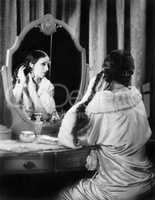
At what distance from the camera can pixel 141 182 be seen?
1906mm

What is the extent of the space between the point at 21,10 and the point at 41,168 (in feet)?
2.86

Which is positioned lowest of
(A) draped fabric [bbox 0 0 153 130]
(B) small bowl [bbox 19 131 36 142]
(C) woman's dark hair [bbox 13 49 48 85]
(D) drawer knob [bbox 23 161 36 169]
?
(D) drawer knob [bbox 23 161 36 169]

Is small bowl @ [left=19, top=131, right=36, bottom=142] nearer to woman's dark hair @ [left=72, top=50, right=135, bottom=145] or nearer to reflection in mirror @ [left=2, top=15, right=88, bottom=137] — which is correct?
reflection in mirror @ [left=2, top=15, right=88, bottom=137]

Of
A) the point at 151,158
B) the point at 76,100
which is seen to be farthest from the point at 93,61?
the point at 151,158

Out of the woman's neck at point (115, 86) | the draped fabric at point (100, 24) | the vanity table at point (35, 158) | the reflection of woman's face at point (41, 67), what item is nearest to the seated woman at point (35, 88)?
the reflection of woman's face at point (41, 67)

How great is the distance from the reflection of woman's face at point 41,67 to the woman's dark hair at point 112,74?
29cm

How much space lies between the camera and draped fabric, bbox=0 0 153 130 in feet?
6.32

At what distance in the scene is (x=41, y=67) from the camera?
1.97 m

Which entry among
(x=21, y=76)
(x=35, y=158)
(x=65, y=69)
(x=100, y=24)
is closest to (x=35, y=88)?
(x=21, y=76)

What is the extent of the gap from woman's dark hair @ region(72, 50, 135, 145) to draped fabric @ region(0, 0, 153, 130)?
5cm

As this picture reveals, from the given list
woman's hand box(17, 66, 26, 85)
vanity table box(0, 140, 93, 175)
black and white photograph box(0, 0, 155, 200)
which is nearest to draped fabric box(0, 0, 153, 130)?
black and white photograph box(0, 0, 155, 200)

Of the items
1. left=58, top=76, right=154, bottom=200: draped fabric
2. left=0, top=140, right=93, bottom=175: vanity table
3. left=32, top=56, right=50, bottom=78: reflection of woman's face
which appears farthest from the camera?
left=32, top=56, right=50, bottom=78: reflection of woman's face

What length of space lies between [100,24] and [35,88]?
0.53 m

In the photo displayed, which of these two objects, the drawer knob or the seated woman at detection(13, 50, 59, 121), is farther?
the seated woman at detection(13, 50, 59, 121)
